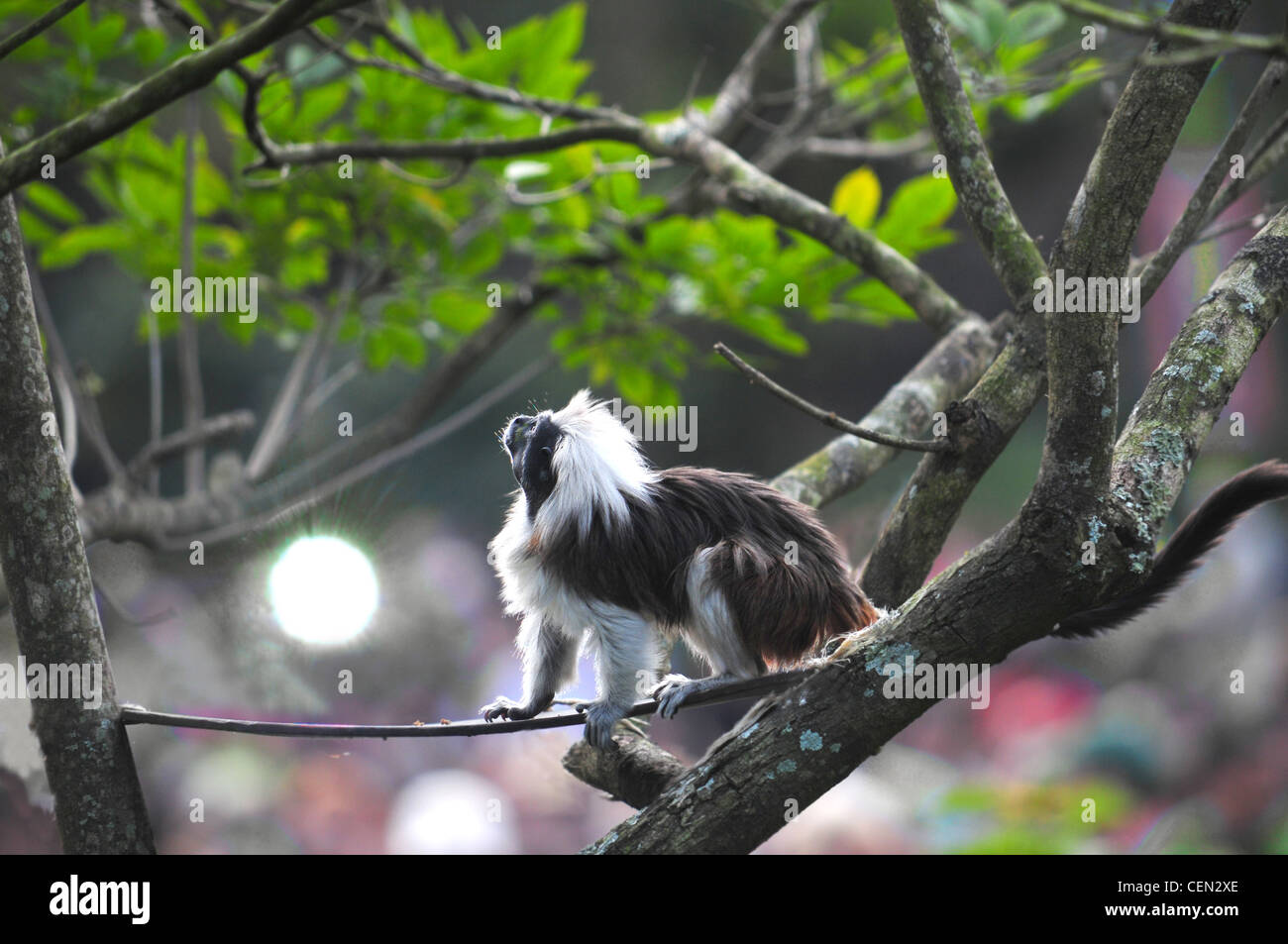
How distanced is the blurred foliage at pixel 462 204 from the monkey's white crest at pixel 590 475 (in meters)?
0.63

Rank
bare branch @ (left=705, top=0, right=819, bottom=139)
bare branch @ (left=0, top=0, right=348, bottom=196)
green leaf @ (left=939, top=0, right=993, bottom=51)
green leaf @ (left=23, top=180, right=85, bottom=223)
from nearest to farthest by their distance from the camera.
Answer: bare branch @ (left=0, top=0, right=348, bottom=196) < green leaf @ (left=939, top=0, right=993, bottom=51) < green leaf @ (left=23, top=180, right=85, bottom=223) < bare branch @ (left=705, top=0, right=819, bottom=139)

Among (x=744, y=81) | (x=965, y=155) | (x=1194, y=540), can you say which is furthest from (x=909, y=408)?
(x=744, y=81)

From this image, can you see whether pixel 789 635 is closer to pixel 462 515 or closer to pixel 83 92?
pixel 83 92

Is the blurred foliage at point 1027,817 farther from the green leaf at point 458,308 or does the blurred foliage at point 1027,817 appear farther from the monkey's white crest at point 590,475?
the green leaf at point 458,308

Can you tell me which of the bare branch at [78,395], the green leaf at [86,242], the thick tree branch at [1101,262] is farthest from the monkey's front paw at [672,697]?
the green leaf at [86,242]

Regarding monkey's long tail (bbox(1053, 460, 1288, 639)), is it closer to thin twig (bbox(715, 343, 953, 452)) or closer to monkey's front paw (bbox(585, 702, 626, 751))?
thin twig (bbox(715, 343, 953, 452))

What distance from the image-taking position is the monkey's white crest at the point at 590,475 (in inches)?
73.1

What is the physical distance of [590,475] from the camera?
6.12ft

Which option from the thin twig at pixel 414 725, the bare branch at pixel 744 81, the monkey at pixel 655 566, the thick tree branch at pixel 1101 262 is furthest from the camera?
the bare branch at pixel 744 81

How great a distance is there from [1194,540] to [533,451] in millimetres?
1091

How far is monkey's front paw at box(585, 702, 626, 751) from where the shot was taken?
1.81 metres

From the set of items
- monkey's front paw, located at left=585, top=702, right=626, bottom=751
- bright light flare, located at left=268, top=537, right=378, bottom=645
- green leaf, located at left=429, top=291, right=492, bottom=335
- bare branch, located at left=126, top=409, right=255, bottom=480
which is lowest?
monkey's front paw, located at left=585, top=702, right=626, bottom=751

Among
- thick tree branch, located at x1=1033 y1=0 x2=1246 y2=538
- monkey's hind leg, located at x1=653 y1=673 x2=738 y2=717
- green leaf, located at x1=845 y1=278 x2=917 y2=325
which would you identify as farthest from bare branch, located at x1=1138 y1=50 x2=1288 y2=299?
monkey's hind leg, located at x1=653 y1=673 x2=738 y2=717

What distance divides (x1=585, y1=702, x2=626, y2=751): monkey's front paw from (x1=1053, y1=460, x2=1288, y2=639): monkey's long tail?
0.75m
